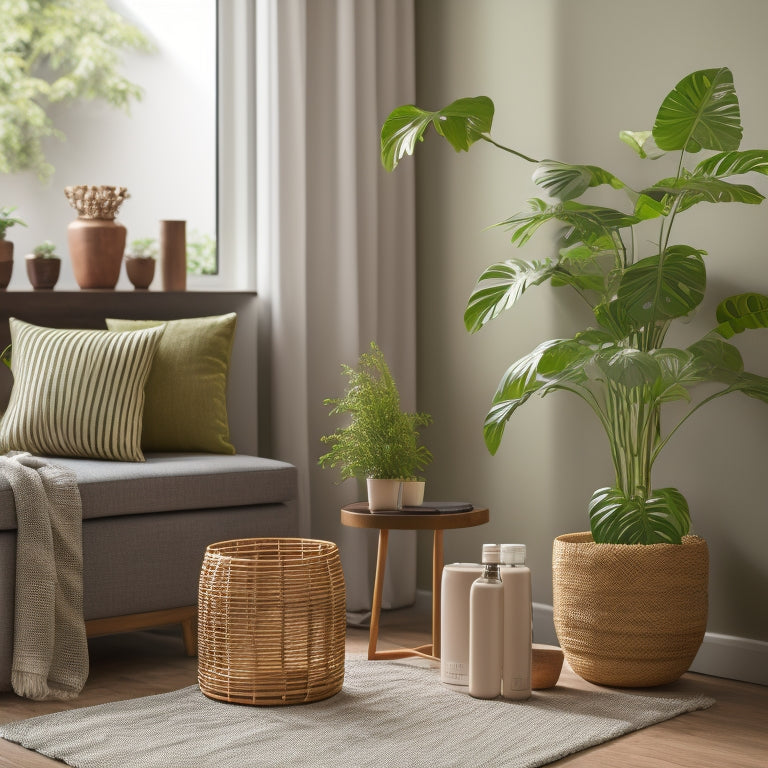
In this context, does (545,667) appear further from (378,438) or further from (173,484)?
(173,484)

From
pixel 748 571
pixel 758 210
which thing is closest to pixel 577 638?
pixel 748 571

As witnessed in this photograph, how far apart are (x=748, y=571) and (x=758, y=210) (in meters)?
0.92

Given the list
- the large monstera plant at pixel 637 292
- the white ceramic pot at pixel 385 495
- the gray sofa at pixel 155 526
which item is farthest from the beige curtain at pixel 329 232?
the large monstera plant at pixel 637 292

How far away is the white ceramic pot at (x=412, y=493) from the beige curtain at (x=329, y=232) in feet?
2.25

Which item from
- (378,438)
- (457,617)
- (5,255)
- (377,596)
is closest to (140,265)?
(5,255)

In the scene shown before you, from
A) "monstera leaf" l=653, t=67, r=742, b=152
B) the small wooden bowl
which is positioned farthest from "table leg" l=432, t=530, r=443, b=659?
"monstera leaf" l=653, t=67, r=742, b=152

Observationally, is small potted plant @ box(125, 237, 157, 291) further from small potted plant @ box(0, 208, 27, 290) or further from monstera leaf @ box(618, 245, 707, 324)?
monstera leaf @ box(618, 245, 707, 324)

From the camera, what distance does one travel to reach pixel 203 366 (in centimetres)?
346

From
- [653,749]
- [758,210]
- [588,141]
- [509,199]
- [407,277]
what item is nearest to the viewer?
[653,749]

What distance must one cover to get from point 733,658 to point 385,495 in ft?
3.26

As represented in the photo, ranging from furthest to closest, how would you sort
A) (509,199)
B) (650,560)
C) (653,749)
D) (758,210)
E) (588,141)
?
(509,199)
(588,141)
(758,210)
(650,560)
(653,749)

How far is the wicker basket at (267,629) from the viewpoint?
2.62 metres

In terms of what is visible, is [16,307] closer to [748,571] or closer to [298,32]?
[298,32]

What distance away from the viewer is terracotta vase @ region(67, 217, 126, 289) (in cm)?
354
